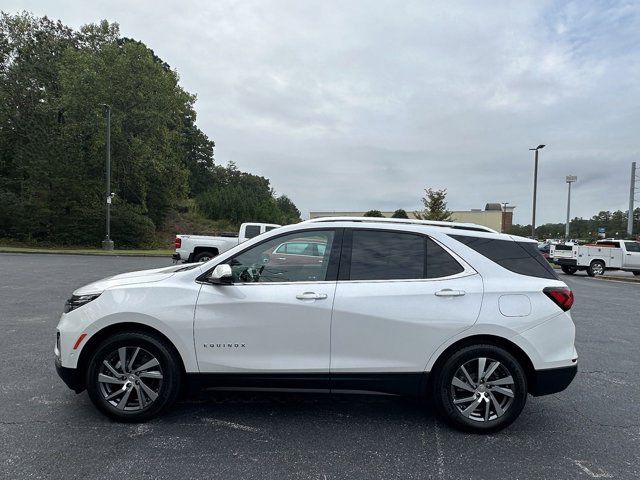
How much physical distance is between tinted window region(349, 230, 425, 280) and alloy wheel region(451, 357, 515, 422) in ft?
2.87

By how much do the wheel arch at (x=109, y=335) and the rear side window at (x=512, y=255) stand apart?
2.61m

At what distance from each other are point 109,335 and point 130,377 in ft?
1.30

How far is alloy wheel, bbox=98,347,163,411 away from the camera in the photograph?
11.8ft

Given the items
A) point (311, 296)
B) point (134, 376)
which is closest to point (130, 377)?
point (134, 376)

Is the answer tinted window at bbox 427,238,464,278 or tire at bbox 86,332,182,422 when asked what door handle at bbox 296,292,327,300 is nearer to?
tinted window at bbox 427,238,464,278

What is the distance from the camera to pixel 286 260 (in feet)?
12.9

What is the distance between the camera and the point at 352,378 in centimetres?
353

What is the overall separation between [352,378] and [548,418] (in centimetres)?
194

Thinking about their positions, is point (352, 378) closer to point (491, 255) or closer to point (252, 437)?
point (252, 437)

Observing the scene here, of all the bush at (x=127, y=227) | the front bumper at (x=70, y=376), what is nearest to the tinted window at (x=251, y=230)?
the front bumper at (x=70, y=376)

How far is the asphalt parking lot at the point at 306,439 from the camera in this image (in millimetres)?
3010

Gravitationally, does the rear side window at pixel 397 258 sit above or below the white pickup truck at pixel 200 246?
above

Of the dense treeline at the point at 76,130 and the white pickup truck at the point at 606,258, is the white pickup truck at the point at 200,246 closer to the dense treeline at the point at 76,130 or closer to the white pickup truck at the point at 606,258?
the white pickup truck at the point at 606,258

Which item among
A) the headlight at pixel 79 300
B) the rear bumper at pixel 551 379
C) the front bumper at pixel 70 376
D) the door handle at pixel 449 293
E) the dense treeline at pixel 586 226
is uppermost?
the dense treeline at pixel 586 226
